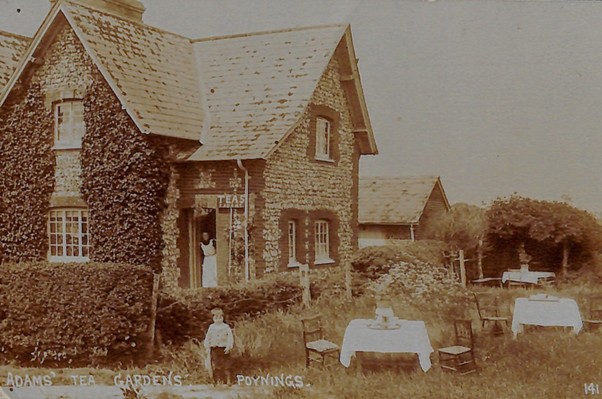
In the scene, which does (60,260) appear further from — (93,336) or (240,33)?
(240,33)

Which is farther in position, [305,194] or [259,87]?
[305,194]

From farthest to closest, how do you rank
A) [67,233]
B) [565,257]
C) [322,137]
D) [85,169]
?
[67,233] < [322,137] < [85,169] < [565,257]

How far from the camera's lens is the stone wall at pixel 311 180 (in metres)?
6.78

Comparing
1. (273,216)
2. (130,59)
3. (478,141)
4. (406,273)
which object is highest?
(130,59)

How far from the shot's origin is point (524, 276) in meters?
6.44

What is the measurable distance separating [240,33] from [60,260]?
10.2 feet

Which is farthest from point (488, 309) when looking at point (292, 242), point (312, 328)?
point (292, 242)

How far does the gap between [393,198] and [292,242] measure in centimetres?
129

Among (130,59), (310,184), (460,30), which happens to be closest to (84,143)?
(130,59)

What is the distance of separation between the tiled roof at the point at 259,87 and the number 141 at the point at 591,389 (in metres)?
3.66

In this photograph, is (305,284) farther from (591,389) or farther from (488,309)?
(591,389)

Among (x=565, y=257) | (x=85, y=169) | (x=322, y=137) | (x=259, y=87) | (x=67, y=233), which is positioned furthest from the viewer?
(x=67, y=233)

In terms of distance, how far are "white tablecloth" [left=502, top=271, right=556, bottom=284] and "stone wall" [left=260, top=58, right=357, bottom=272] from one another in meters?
1.57

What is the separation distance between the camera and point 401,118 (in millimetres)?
6410
